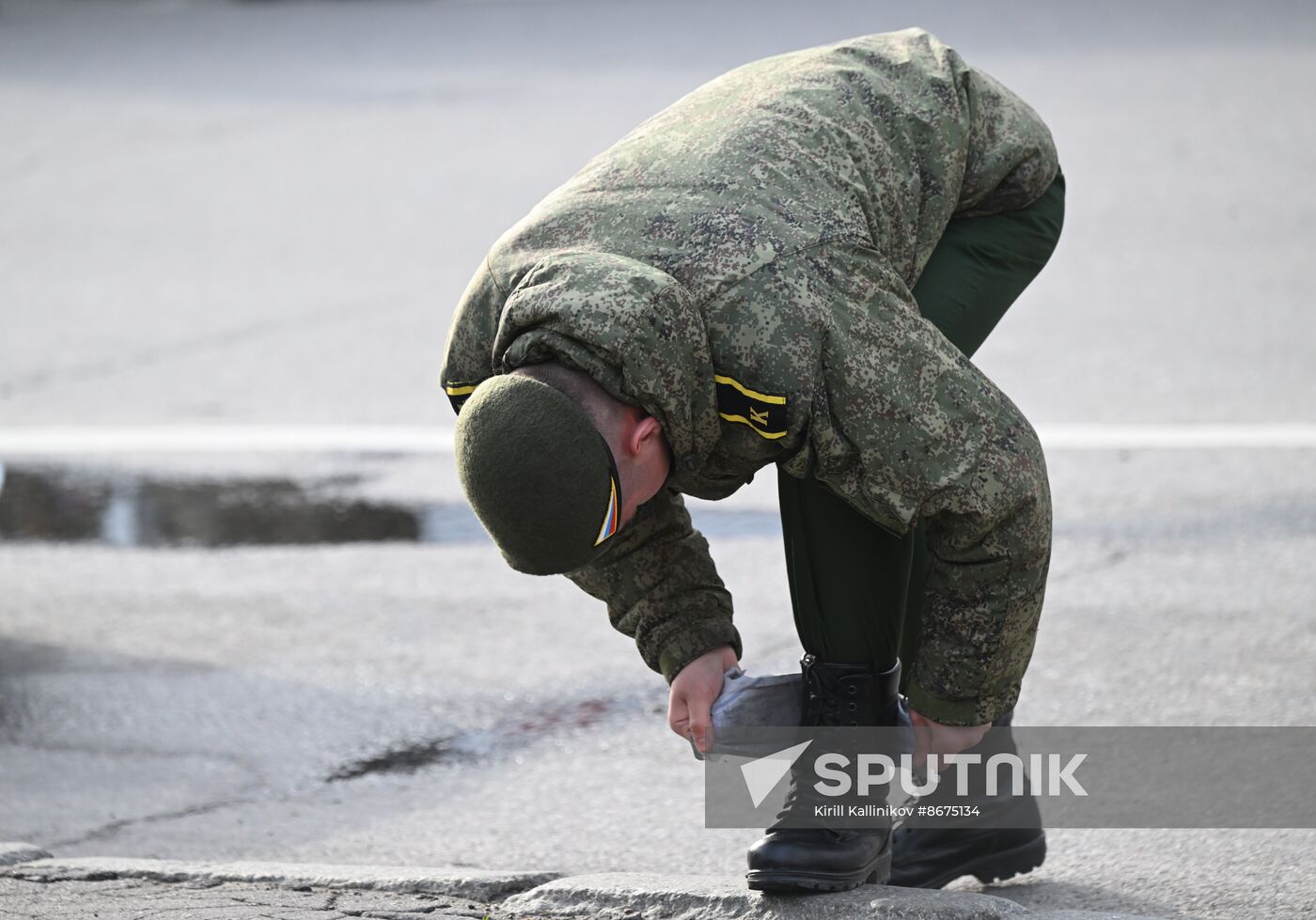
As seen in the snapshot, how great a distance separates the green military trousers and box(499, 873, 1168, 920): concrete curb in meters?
0.36

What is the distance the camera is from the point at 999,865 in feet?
9.18

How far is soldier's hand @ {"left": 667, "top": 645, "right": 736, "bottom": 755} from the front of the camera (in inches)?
102

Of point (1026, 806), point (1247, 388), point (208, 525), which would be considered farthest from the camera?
point (1247, 388)

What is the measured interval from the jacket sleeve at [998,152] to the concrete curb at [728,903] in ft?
3.66

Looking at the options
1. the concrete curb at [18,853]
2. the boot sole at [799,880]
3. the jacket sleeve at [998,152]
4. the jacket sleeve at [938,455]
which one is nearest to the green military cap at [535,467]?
the jacket sleeve at [938,455]

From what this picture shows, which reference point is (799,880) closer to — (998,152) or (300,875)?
(300,875)

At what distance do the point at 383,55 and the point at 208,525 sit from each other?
8342 mm

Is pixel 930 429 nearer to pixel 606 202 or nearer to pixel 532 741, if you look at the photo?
pixel 606 202

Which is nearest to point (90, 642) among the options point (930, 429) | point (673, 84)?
point (930, 429)

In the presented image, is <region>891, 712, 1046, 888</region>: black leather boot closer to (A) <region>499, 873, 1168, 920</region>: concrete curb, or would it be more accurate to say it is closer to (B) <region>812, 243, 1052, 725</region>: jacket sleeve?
(A) <region>499, 873, 1168, 920</region>: concrete curb

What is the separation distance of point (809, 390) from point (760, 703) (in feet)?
1.90

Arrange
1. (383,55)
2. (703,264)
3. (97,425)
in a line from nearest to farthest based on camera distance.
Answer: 1. (703,264)
2. (97,425)
3. (383,55)

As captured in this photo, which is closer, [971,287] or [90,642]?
[971,287]

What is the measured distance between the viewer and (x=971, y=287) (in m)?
2.68
